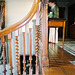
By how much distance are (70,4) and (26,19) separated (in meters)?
5.56

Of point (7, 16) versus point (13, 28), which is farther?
point (7, 16)

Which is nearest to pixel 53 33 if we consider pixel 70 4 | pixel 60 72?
pixel 60 72

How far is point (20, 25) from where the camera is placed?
123 cm

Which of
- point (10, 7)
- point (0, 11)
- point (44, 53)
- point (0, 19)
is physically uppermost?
point (10, 7)

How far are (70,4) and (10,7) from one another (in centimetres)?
437

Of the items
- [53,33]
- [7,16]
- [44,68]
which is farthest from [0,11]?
[44,68]

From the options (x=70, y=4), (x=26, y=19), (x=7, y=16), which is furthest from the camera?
(x=70, y=4)

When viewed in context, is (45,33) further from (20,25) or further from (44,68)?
(44,68)

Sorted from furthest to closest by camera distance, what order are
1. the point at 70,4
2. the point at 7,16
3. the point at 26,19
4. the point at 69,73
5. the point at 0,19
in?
the point at 70,4 → the point at 7,16 → the point at 0,19 → the point at 26,19 → the point at 69,73

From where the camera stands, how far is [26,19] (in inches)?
47.5

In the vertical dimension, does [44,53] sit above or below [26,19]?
below

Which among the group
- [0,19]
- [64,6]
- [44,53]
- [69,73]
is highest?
[64,6]

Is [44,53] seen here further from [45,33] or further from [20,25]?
[20,25]

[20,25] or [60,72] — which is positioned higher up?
[20,25]
